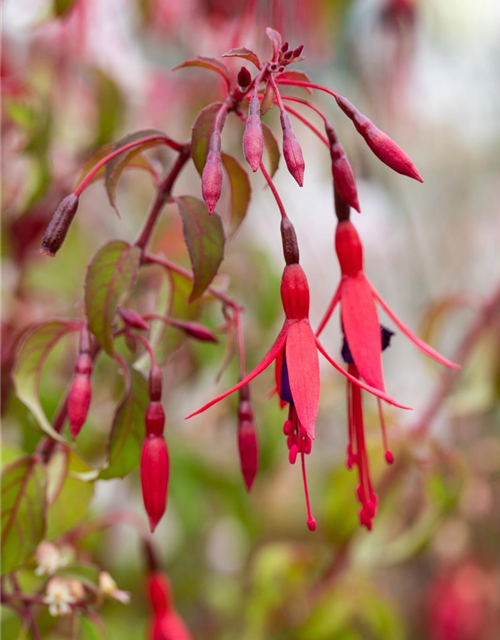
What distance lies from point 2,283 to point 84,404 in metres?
0.67

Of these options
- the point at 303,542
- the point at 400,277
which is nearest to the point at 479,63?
the point at 400,277

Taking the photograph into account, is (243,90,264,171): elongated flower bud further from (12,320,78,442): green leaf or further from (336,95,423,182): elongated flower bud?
(12,320,78,442): green leaf

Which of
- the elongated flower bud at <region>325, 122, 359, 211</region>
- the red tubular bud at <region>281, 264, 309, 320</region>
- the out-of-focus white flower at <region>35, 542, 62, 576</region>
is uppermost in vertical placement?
the elongated flower bud at <region>325, 122, 359, 211</region>

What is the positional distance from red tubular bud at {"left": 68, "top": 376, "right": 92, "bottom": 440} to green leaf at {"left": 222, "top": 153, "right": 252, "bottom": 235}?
14cm

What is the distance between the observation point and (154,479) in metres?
0.43

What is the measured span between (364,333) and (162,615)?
1.05 feet

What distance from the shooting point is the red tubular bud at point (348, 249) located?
0.46 m

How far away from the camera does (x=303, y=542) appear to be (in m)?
1.67

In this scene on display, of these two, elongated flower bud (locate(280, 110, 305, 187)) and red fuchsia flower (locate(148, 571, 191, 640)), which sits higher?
elongated flower bud (locate(280, 110, 305, 187))

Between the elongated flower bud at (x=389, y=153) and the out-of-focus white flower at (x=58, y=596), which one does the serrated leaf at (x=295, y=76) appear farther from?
the out-of-focus white flower at (x=58, y=596)

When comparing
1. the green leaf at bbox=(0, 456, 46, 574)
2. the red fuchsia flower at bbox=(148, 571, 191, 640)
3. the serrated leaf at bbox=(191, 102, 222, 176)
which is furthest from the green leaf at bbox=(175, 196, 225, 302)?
the red fuchsia flower at bbox=(148, 571, 191, 640)

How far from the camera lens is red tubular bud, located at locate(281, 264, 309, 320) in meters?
0.42

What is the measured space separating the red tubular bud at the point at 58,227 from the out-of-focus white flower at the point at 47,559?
23cm

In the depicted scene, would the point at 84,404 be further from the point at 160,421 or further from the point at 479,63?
the point at 479,63
